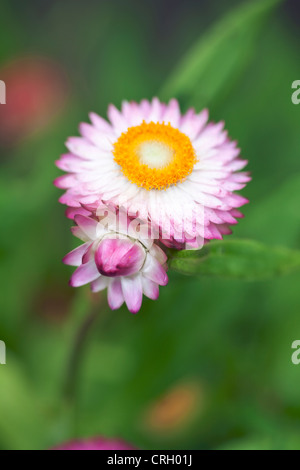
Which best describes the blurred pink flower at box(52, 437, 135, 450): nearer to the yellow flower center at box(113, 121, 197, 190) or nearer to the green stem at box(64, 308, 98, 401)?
the green stem at box(64, 308, 98, 401)

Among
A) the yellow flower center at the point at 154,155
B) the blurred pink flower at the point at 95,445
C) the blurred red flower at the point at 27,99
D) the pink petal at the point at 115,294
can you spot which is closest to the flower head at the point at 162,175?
the yellow flower center at the point at 154,155

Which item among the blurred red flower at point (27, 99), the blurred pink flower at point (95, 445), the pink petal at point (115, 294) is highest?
the blurred red flower at point (27, 99)

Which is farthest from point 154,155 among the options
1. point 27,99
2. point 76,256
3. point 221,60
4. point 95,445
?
point 27,99

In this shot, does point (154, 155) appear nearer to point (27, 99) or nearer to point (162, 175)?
point (162, 175)

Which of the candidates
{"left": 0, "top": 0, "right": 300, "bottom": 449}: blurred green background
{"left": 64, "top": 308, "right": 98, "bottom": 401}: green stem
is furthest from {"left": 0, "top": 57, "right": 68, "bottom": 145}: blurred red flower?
{"left": 64, "top": 308, "right": 98, "bottom": 401}: green stem

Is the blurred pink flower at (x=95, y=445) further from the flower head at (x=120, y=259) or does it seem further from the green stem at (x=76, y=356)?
the flower head at (x=120, y=259)

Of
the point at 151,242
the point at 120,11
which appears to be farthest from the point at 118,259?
the point at 120,11
